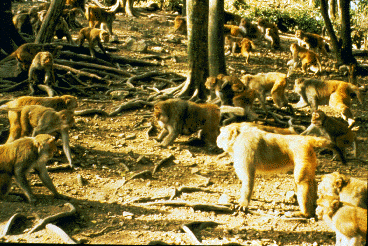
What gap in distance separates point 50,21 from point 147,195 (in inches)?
289

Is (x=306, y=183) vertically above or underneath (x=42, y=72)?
underneath

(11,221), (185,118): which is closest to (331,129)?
(185,118)

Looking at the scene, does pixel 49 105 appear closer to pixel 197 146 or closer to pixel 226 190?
pixel 197 146

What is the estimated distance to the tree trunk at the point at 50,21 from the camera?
11.8m

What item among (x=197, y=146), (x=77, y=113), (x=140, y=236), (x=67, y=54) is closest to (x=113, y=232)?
(x=140, y=236)

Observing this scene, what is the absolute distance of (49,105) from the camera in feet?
27.2

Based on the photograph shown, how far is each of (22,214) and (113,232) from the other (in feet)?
4.21

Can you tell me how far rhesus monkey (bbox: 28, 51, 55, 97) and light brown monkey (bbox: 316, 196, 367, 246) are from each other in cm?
→ 777

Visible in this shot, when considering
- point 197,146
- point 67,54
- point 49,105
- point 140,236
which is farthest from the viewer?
point 67,54

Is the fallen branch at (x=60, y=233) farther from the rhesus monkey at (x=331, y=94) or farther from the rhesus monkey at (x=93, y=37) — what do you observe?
the rhesus monkey at (x=93, y=37)

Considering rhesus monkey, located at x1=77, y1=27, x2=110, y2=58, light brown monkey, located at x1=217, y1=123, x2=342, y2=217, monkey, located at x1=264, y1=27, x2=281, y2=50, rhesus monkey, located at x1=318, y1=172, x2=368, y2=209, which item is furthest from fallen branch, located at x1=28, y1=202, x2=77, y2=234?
monkey, located at x1=264, y1=27, x2=281, y2=50

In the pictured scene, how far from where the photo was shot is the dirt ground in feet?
18.0

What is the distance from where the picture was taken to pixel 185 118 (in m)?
8.65

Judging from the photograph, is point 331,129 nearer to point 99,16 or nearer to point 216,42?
point 216,42
